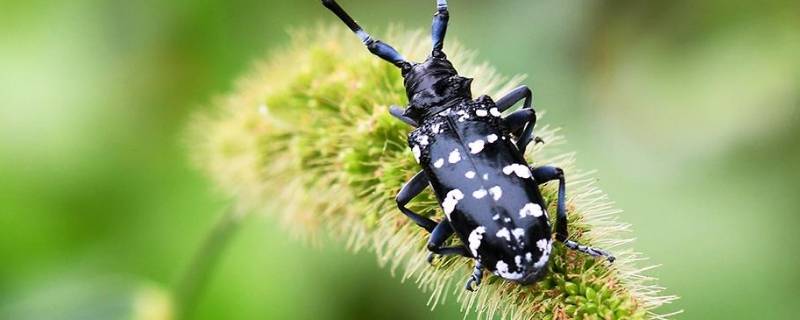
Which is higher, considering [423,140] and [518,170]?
[423,140]

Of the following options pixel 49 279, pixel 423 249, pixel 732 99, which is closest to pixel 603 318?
pixel 423 249

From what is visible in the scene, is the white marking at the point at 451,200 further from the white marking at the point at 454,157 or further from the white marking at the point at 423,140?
the white marking at the point at 423,140

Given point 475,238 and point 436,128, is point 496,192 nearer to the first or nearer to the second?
point 475,238

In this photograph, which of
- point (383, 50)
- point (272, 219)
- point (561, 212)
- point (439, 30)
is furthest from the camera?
point (272, 219)

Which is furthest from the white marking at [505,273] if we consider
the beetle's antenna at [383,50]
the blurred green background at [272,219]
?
the blurred green background at [272,219]

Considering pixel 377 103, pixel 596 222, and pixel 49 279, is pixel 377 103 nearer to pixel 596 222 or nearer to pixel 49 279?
pixel 596 222

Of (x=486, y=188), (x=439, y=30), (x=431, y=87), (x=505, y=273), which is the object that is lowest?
(x=505, y=273)

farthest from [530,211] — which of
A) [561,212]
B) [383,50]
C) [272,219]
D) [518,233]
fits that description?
[272,219]

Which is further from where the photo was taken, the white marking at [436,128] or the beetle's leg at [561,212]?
the white marking at [436,128]
